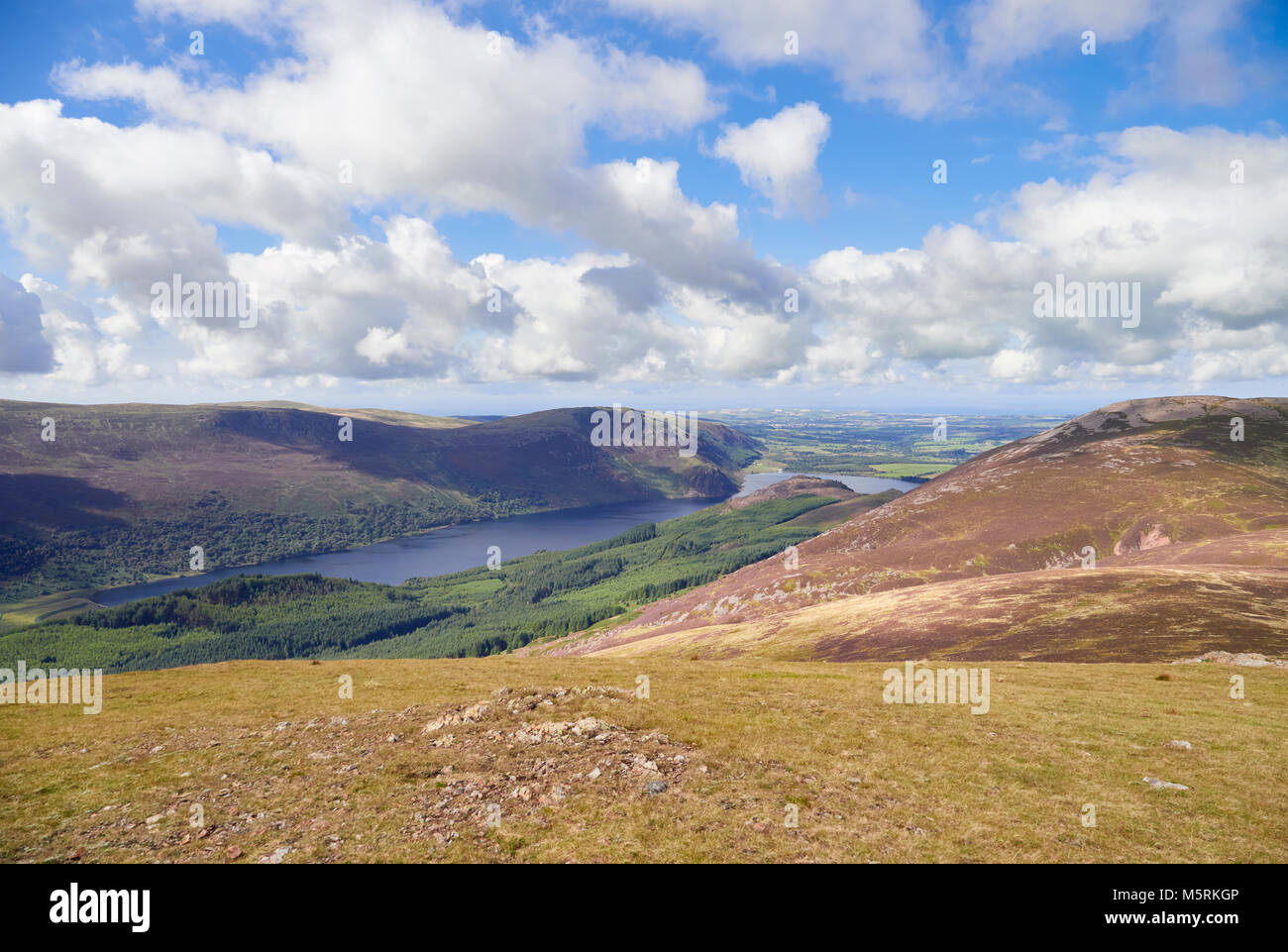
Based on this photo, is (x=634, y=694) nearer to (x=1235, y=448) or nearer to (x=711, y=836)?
(x=711, y=836)

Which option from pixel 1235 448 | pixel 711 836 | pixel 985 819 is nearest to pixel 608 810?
pixel 711 836

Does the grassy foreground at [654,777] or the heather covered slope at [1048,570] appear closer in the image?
the grassy foreground at [654,777]

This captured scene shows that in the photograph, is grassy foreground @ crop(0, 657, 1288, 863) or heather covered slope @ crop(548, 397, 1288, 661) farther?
heather covered slope @ crop(548, 397, 1288, 661)

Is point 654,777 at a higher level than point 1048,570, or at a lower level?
higher
